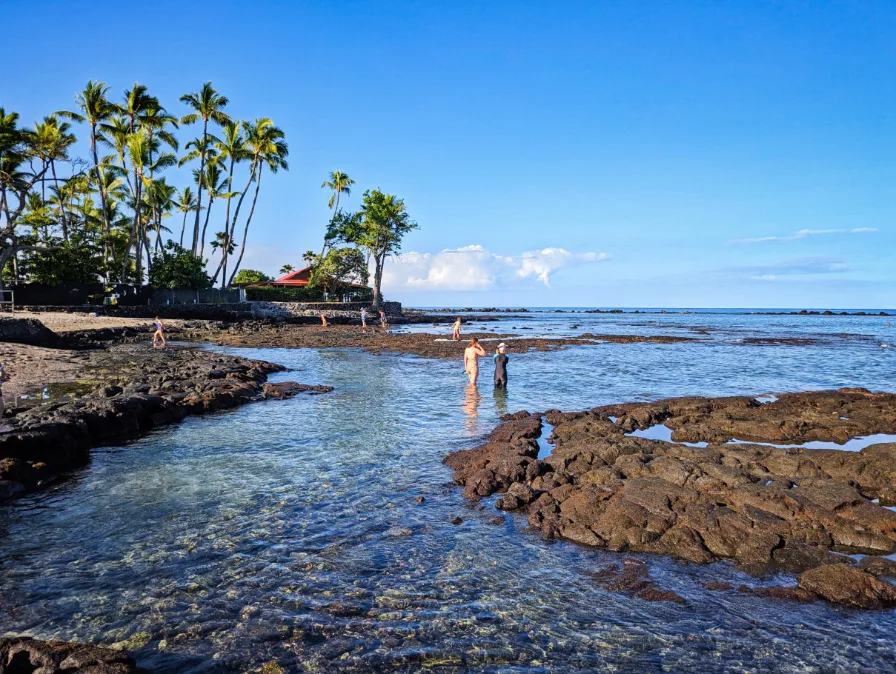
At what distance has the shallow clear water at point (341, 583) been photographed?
4.59 m

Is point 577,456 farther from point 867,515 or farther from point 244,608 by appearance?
point 244,608

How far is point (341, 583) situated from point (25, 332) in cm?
2721

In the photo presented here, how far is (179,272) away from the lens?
51031 mm

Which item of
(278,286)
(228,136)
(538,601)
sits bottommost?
(538,601)

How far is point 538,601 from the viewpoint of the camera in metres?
5.42

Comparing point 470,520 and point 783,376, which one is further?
point 783,376

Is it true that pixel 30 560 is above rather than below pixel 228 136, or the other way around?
below

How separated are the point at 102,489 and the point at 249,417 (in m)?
5.66

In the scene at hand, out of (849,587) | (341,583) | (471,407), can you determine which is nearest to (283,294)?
(471,407)

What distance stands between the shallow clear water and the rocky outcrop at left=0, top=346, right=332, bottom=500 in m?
0.64

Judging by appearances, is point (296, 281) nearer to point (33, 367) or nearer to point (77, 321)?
point (77, 321)

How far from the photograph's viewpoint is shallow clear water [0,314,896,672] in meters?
4.59

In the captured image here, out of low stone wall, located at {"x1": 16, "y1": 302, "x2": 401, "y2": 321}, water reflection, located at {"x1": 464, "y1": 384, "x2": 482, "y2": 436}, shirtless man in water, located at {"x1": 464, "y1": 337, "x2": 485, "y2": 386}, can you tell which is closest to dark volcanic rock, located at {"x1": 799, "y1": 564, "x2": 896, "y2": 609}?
water reflection, located at {"x1": 464, "y1": 384, "x2": 482, "y2": 436}

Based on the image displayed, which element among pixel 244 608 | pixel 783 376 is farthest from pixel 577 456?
pixel 783 376
